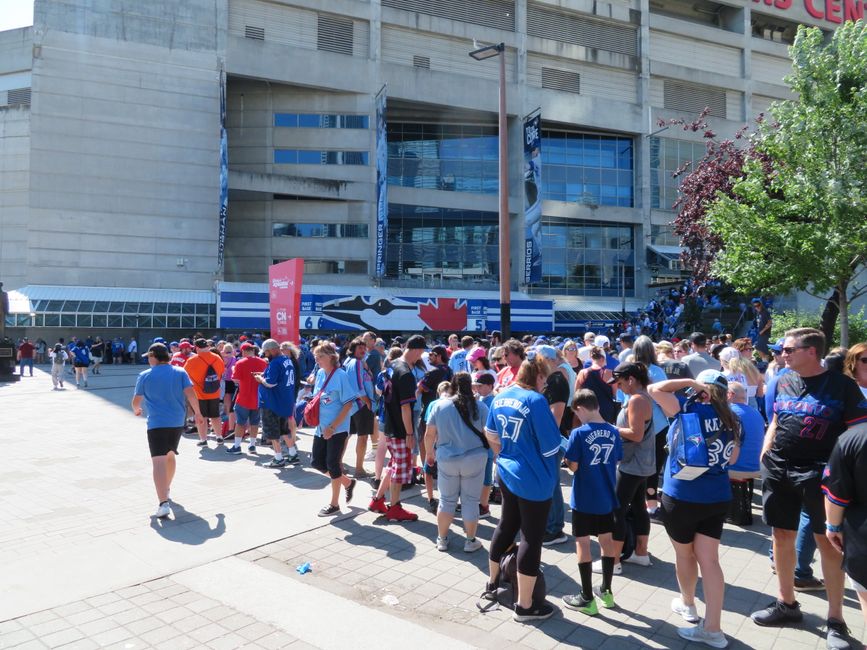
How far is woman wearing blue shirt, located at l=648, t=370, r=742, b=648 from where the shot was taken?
3.90 metres

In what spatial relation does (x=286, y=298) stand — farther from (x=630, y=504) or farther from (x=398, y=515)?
(x=630, y=504)

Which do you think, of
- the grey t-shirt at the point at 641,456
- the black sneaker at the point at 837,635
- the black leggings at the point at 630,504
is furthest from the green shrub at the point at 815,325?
the black sneaker at the point at 837,635

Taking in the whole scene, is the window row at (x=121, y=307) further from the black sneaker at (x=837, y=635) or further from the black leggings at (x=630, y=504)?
the black sneaker at (x=837, y=635)

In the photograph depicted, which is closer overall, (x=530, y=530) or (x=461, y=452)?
(x=530, y=530)

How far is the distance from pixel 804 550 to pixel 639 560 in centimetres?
129

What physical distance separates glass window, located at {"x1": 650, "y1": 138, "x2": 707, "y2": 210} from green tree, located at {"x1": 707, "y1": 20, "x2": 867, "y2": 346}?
26277mm

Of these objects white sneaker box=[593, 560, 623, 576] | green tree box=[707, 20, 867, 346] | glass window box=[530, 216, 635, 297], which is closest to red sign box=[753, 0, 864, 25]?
glass window box=[530, 216, 635, 297]

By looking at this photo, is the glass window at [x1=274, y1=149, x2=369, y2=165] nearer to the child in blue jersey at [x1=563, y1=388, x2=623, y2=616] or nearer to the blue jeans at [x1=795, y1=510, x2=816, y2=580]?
the child in blue jersey at [x1=563, y1=388, x2=623, y2=616]

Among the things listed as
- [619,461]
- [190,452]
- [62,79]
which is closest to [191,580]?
[619,461]

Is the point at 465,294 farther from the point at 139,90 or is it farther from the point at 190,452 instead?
the point at 190,452

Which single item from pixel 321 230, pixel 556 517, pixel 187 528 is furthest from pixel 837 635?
pixel 321 230

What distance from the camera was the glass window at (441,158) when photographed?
3725 cm

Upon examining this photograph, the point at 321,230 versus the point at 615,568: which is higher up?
the point at 321,230

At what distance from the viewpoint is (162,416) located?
653cm
